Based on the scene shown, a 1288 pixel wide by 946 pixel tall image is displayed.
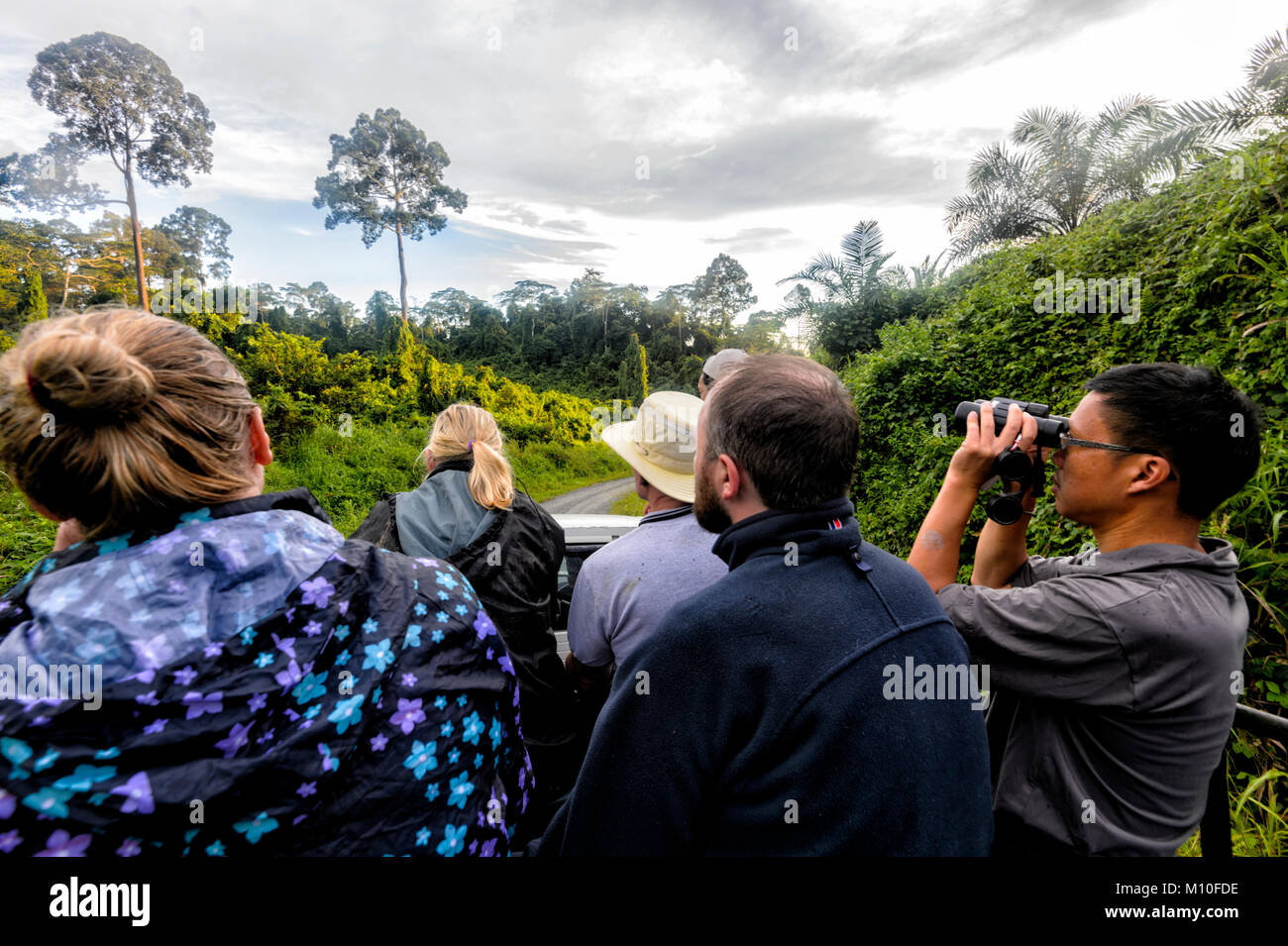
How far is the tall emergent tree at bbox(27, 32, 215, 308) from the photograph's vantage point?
17.1 meters

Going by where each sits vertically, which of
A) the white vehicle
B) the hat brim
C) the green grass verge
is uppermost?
the hat brim

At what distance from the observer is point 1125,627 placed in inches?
50.4

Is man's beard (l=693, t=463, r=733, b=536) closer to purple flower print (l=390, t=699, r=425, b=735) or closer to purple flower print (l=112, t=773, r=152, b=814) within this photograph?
purple flower print (l=390, t=699, r=425, b=735)

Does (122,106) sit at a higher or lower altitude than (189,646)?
higher

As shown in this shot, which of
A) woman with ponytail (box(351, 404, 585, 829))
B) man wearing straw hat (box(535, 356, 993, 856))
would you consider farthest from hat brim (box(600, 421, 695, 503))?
man wearing straw hat (box(535, 356, 993, 856))

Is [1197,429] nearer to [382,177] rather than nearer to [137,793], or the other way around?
[137,793]

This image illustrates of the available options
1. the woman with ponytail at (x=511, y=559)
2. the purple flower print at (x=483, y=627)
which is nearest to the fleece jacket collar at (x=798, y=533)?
the purple flower print at (x=483, y=627)

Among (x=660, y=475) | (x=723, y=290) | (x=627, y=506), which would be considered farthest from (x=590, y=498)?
(x=723, y=290)

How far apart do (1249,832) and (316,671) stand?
138 inches

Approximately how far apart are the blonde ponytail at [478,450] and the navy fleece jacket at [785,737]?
162 centimetres

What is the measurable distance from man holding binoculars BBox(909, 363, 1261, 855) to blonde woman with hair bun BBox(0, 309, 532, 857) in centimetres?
127

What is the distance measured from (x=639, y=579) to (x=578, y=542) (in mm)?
2103
